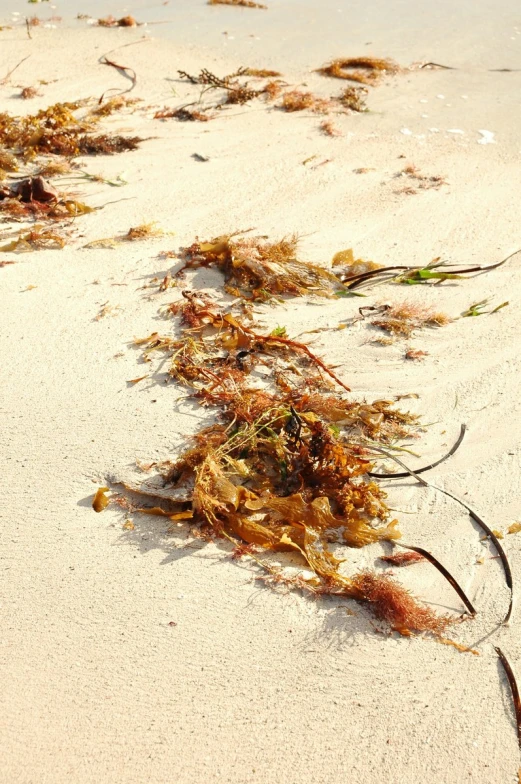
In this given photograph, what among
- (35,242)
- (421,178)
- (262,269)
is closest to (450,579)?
(262,269)

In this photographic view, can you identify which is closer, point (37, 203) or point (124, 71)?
point (37, 203)

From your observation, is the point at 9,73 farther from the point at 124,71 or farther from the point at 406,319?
the point at 406,319

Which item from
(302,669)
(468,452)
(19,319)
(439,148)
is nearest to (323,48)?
(439,148)

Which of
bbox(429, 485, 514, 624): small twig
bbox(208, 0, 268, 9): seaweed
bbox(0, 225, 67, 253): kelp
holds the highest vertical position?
bbox(208, 0, 268, 9): seaweed

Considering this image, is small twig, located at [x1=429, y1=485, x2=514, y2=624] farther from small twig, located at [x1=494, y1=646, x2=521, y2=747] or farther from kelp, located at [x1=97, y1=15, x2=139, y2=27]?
kelp, located at [x1=97, y1=15, x2=139, y2=27]

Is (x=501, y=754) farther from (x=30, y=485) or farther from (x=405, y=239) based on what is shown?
(x=405, y=239)

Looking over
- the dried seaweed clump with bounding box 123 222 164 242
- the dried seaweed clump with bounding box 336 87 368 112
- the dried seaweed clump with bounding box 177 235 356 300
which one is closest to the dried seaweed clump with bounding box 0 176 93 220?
the dried seaweed clump with bounding box 123 222 164 242

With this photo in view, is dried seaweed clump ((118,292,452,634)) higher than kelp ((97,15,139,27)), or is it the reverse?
kelp ((97,15,139,27))
